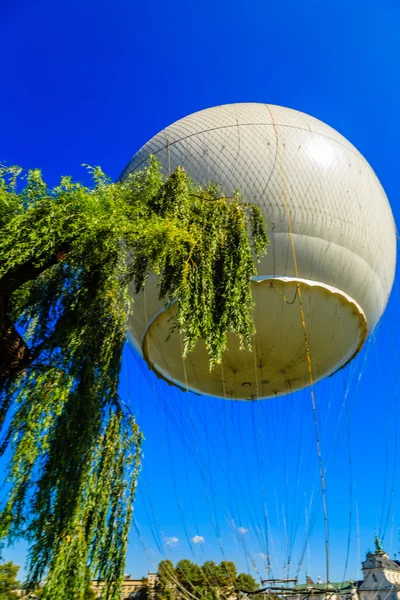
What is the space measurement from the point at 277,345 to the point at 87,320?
4157 millimetres

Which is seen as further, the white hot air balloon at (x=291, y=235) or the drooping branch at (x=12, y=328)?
the white hot air balloon at (x=291, y=235)

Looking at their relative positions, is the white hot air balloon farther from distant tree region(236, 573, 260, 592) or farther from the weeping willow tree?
distant tree region(236, 573, 260, 592)

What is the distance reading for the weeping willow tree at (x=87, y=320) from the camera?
17.3 feet

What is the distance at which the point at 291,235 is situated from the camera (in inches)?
306

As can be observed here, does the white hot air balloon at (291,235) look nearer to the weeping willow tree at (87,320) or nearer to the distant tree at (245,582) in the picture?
the weeping willow tree at (87,320)

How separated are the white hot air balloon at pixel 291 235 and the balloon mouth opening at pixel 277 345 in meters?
0.03

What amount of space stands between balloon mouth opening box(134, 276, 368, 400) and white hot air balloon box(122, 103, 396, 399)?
0.03 m

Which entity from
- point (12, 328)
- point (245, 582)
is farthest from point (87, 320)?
point (245, 582)

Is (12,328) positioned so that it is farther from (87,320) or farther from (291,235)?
(291,235)

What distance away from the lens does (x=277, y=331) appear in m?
8.49

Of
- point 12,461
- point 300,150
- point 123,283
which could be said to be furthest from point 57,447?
point 300,150

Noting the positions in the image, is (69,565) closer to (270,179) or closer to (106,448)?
(106,448)

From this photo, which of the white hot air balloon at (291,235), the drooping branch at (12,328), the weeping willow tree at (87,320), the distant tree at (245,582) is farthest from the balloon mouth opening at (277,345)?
the distant tree at (245,582)

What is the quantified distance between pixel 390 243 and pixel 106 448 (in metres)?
7.46
